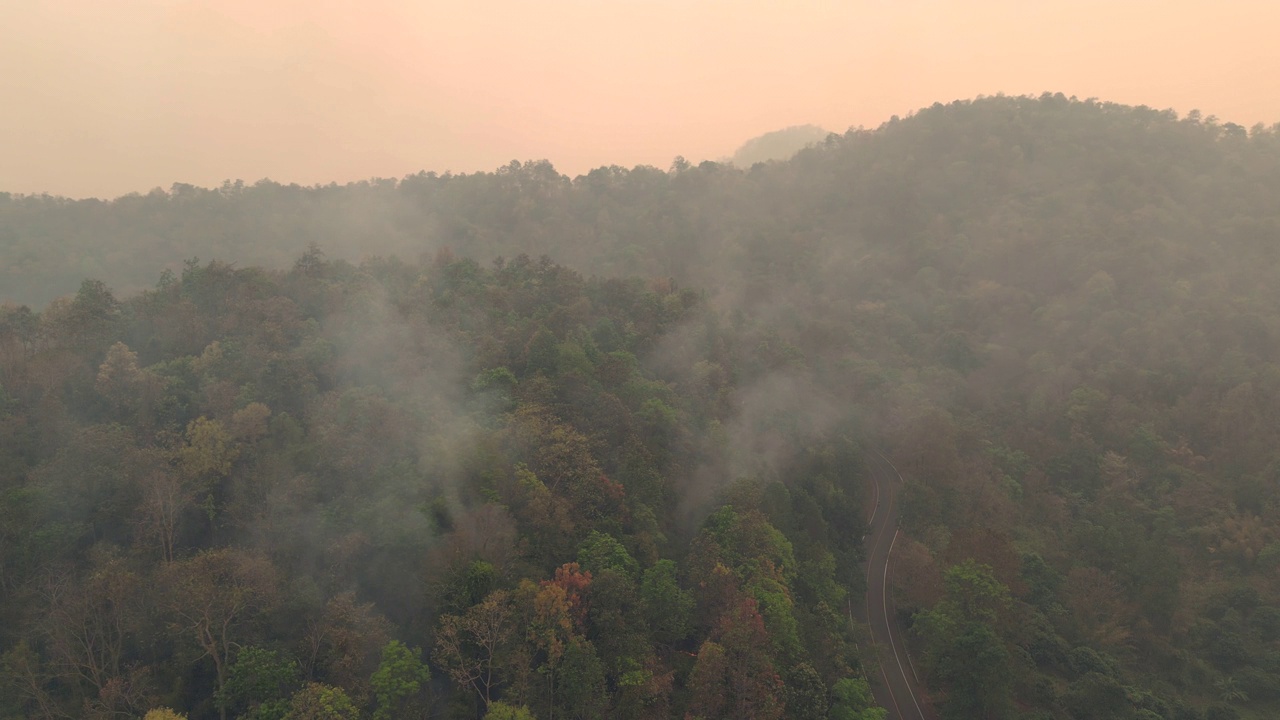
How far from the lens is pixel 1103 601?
24.5m

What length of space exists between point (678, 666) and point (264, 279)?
21592 mm

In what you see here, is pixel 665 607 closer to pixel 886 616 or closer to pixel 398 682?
pixel 398 682

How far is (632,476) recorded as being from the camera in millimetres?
21969

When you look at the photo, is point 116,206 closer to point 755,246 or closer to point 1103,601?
point 755,246

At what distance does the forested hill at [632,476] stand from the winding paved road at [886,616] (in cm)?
68

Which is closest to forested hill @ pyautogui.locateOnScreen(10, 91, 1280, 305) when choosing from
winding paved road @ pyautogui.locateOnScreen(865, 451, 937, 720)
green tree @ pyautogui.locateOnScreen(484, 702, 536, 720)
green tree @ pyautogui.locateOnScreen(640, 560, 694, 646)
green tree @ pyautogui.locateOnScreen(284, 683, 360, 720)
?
winding paved road @ pyautogui.locateOnScreen(865, 451, 937, 720)

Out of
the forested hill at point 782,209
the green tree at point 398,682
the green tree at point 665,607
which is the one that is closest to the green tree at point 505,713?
the green tree at point 398,682

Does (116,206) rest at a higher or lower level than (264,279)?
higher

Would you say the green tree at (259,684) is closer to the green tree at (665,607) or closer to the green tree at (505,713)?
the green tree at (505,713)

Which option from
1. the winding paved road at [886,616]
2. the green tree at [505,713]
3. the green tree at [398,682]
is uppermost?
the green tree at [398,682]

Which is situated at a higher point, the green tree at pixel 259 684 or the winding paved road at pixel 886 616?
the green tree at pixel 259 684

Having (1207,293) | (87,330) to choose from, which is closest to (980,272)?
(1207,293)

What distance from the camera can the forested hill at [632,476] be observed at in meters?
14.8

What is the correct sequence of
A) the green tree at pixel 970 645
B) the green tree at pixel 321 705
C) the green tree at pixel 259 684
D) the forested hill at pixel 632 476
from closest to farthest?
the green tree at pixel 321 705 < the green tree at pixel 259 684 < the forested hill at pixel 632 476 < the green tree at pixel 970 645
